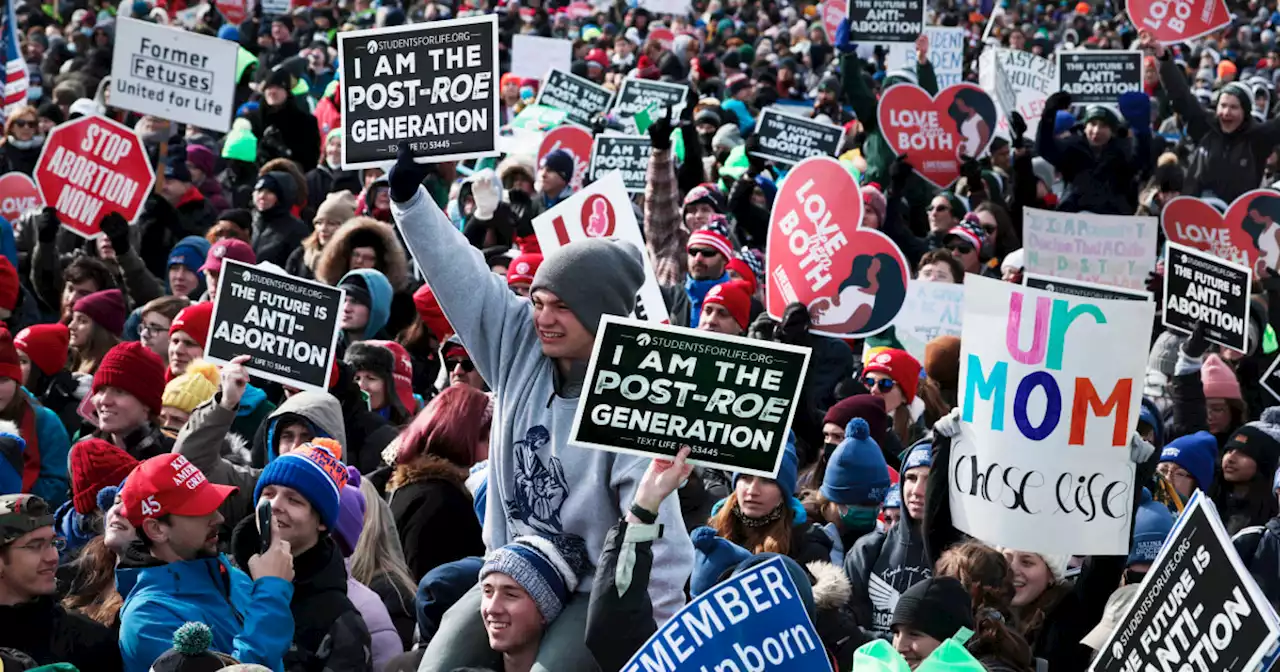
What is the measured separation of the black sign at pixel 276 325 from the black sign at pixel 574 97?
26.8ft

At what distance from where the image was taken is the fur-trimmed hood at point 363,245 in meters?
9.63

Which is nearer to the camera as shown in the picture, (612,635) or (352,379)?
(612,635)

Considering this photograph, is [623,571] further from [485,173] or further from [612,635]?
[485,173]

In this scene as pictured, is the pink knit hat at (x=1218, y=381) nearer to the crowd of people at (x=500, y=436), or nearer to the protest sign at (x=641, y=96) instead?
the crowd of people at (x=500, y=436)

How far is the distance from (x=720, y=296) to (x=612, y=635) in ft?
15.6

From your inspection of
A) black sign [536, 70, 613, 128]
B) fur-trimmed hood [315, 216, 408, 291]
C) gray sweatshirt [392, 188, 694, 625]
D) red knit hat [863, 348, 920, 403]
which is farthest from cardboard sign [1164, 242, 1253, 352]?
black sign [536, 70, 613, 128]

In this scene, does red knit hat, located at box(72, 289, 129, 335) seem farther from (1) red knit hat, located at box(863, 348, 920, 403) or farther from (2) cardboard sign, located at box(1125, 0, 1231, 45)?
(2) cardboard sign, located at box(1125, 0, 1231, 45)

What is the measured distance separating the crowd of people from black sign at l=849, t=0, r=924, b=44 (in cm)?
23

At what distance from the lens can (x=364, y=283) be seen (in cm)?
887

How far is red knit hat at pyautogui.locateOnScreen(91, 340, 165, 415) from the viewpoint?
6.80 metres

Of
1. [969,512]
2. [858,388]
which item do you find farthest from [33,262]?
[969,512]

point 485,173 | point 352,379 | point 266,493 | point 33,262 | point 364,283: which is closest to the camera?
point 266,493

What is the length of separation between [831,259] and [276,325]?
9.53 feet

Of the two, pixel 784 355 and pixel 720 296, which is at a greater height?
pixel 784 355
